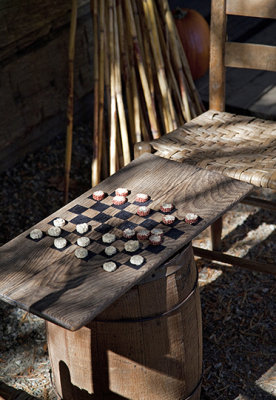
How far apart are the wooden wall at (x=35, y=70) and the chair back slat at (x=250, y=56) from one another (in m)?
1.21

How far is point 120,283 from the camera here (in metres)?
1.47

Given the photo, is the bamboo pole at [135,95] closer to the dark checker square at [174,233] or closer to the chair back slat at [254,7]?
the chair back slat at [254,7]

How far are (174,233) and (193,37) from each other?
2362 mm

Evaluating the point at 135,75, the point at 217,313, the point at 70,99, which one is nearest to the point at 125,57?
the point at 135,75

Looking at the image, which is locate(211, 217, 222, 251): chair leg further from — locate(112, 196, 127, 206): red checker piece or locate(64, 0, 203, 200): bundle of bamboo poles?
locate(112, 196, 127, 206): red checker piece

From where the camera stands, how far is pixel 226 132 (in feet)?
7.77

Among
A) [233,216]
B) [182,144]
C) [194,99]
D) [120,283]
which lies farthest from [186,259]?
[194,99]

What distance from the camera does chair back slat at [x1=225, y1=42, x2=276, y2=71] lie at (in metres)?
2.33

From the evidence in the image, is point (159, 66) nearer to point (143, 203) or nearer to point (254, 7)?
point (254, 7)

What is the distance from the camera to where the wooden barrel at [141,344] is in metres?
1.66

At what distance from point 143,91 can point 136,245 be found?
1.60m

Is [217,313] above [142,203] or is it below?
below

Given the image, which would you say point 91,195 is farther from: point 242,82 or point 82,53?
point 242,82

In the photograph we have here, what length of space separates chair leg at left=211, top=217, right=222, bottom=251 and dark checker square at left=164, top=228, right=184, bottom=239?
1.07 metres
